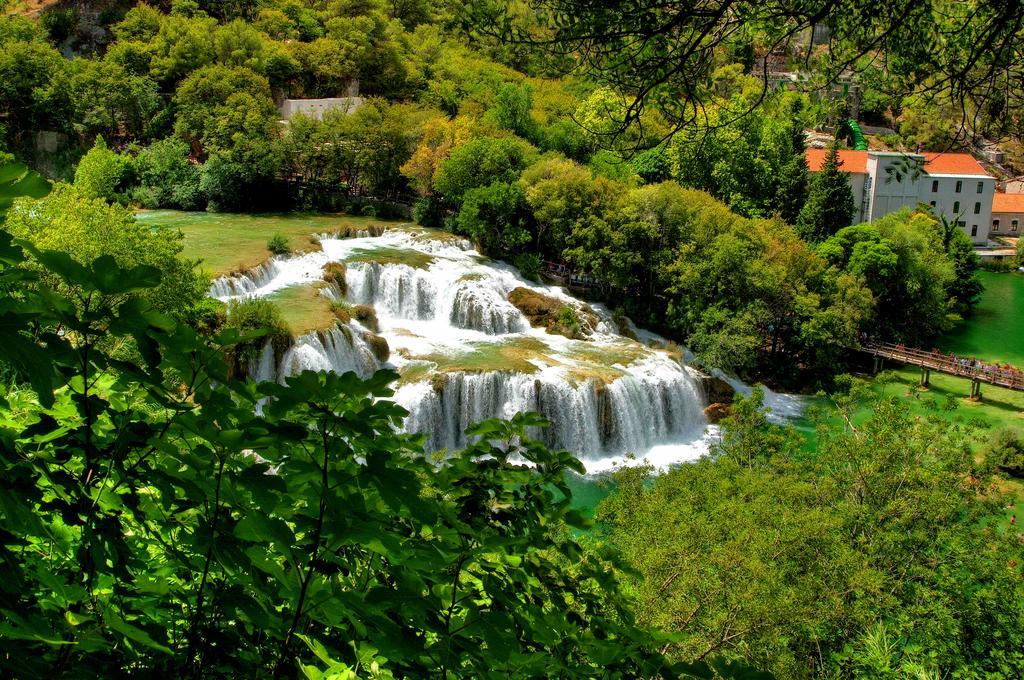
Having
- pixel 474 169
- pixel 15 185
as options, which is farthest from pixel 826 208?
pixel 15 185

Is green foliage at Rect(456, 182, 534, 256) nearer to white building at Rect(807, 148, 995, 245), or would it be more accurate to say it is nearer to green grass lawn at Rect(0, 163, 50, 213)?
white building at Rect(807, 148, 995, 245)

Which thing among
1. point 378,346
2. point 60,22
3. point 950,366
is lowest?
point 950,366

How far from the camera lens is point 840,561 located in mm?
8703

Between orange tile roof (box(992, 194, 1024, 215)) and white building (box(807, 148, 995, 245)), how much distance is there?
10.4 feet

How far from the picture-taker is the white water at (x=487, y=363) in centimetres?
1633

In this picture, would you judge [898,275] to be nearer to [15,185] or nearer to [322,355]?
[322,355]

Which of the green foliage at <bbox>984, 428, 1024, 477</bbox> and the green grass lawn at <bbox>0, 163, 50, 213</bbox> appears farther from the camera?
the green foliage at <bbox>984, 428, 1024, 477</bbox>

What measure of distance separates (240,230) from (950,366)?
67.8ft

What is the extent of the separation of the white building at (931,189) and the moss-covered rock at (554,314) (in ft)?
54.1

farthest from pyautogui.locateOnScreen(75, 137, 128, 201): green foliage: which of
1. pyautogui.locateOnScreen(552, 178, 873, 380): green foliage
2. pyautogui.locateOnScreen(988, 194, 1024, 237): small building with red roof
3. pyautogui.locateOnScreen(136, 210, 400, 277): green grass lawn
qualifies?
pyautogui.locateOnScreen(988, 194, 1024, 237): small building with red roof

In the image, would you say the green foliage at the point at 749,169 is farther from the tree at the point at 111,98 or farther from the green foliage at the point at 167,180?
the tree at the point at 111,98

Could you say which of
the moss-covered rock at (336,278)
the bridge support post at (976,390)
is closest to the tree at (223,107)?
the moss-covered rock at (336,278)

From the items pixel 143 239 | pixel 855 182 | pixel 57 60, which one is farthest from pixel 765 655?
pixel 57 60

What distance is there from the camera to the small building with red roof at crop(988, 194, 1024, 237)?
140ft
